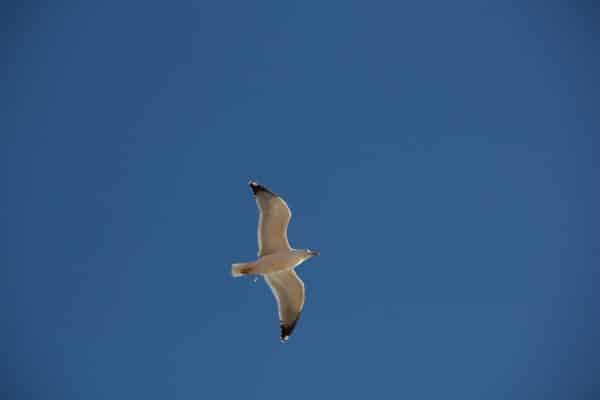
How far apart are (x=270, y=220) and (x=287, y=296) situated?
4.85ft

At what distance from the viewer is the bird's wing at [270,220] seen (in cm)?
1235

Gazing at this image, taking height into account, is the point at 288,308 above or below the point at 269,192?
below

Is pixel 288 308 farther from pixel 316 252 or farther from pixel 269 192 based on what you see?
pixel 269 192

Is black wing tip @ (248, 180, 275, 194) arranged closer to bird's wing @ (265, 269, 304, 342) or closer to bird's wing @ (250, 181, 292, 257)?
bird's wing @ (250, 181, 292, 257)

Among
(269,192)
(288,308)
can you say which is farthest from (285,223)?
(288,308)

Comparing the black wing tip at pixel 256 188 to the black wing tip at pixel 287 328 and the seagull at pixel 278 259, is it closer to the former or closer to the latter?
the seagull at pixel 278 259

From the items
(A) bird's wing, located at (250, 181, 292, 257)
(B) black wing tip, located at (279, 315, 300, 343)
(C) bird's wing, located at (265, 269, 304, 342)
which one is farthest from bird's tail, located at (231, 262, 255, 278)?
(B) black wing tip, located at (279, 315, 300, 343)

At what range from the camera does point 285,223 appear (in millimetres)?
12461

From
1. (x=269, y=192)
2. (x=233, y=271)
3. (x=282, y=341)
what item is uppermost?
(x=269, y=192)

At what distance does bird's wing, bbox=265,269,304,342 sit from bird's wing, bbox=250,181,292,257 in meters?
0.56

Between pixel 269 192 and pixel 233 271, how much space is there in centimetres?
148

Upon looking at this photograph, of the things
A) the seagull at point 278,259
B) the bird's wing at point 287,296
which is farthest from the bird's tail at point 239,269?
the bird's wing at point 287,296

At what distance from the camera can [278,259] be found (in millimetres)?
12516

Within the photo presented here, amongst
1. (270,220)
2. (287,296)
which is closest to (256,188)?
(270,220)
